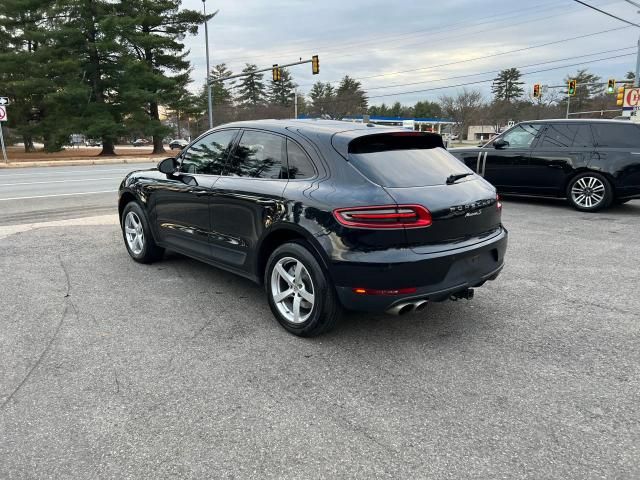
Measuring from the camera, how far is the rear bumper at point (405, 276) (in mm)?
3221

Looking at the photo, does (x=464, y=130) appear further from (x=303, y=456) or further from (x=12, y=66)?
(x=303, y=456)

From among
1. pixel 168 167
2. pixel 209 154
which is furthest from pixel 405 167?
pixel 168 167

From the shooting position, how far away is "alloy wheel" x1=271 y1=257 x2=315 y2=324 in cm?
365

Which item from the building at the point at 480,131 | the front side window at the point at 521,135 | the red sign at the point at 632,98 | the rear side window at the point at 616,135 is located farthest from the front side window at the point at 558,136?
the building at the point at 480,131

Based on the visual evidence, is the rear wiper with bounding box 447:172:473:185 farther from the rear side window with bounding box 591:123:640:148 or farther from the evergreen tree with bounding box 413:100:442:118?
the evergreen tree with bounding box 413:100:442:118

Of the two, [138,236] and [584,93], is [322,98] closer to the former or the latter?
[584,93]

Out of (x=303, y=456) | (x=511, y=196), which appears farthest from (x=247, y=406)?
(x=511, y=196)

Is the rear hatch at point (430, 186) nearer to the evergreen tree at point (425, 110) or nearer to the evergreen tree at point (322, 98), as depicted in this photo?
the evergreen tree at point (322, 98)

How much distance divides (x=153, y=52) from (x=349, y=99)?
5215 cm

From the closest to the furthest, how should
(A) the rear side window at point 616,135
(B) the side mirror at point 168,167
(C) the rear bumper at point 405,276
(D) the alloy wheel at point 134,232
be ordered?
(C) the rear bumper at point 405,276 < (B) the side mirror at point 168,167 < (D) the alloy wheel at point 134,232 < (A) the rear side window at point 616,135

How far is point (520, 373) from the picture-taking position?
3189 millimetres

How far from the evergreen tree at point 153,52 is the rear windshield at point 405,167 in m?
35.8

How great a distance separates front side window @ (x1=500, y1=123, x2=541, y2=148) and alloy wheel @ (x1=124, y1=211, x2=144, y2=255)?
294 inches

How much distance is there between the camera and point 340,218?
3.30 meters
